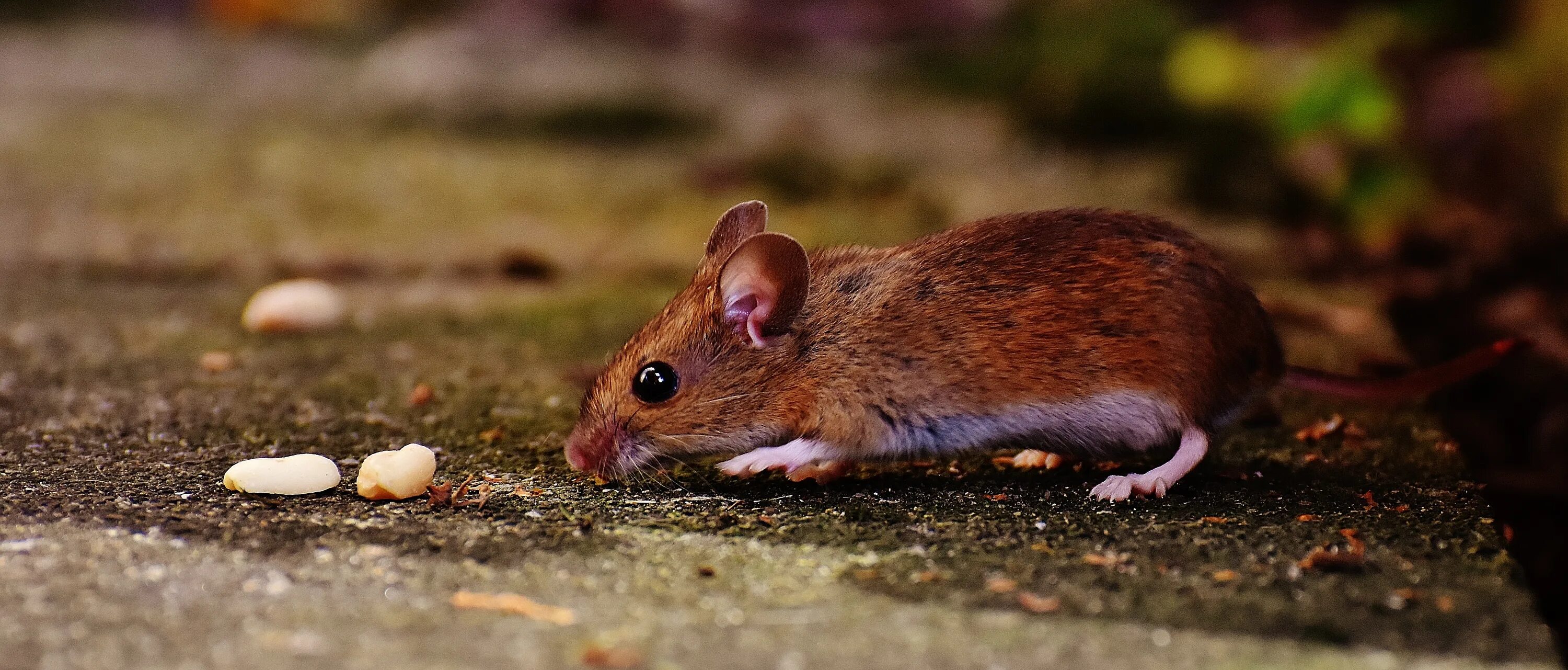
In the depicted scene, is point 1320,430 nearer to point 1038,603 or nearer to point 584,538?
point 1038,603

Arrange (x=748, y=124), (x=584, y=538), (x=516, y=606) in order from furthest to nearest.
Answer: (x=748, y=124) < (x=584, y=538) < (x=516, y=606)

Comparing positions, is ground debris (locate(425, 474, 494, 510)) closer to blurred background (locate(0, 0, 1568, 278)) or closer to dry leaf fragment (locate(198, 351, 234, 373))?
dry leaf fragment (locate(198, 351, 234, 373))

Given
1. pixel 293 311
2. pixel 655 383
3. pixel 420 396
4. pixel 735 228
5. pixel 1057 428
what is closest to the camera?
pixel 1057 428

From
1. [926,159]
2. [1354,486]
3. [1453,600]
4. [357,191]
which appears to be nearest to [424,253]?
[357,191]

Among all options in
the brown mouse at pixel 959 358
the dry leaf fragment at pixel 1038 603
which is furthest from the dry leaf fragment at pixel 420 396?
the dry leaf fragment at pixel 1038 603

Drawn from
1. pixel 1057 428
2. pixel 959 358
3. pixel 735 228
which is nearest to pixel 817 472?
pixel 959 358

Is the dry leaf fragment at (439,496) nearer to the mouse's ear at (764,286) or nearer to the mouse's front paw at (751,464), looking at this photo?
the mouse's front paw at (751,464)
